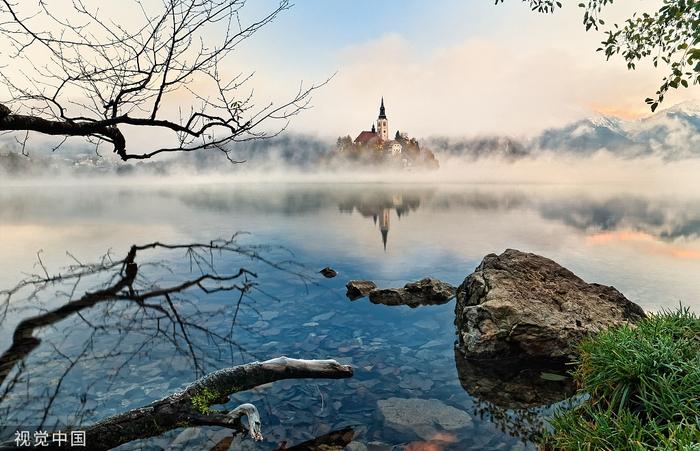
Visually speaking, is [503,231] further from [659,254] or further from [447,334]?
[447,334]

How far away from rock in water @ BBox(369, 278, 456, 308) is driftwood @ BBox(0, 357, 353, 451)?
291 inches

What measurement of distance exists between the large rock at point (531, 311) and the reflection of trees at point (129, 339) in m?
4.01

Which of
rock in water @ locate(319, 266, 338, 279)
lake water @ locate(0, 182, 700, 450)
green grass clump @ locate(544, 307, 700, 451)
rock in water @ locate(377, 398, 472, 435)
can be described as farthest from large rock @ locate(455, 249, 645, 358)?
rock in water @ locate(319, 266, 338, 279)

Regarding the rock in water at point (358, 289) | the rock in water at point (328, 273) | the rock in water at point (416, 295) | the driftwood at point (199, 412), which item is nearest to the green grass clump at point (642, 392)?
the driftwood at point (199, 412)

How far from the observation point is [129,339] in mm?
11648

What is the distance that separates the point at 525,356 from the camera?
1027 centimetres

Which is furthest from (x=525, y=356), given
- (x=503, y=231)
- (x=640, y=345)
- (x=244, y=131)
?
(x=503, y=231)

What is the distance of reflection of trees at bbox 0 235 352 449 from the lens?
6898mm

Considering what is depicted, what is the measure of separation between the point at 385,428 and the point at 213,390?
3358 mm

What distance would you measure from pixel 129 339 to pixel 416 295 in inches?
403

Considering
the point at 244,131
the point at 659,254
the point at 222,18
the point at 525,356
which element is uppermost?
the point at 222,18

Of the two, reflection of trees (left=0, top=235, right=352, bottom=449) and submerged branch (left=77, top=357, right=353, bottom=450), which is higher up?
submerged branch (left=77, top=357, right=353, bottom=450)

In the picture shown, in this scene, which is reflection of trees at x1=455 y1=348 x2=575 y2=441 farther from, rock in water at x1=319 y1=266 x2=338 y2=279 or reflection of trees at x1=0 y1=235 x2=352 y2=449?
rock in water at x1=319 y1=266 x2=338 y2=279

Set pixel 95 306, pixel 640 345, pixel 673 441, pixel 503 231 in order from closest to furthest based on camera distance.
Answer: pixel 673 441 < pixel 640 345 < pixel 95 306 < pixel 503 231
